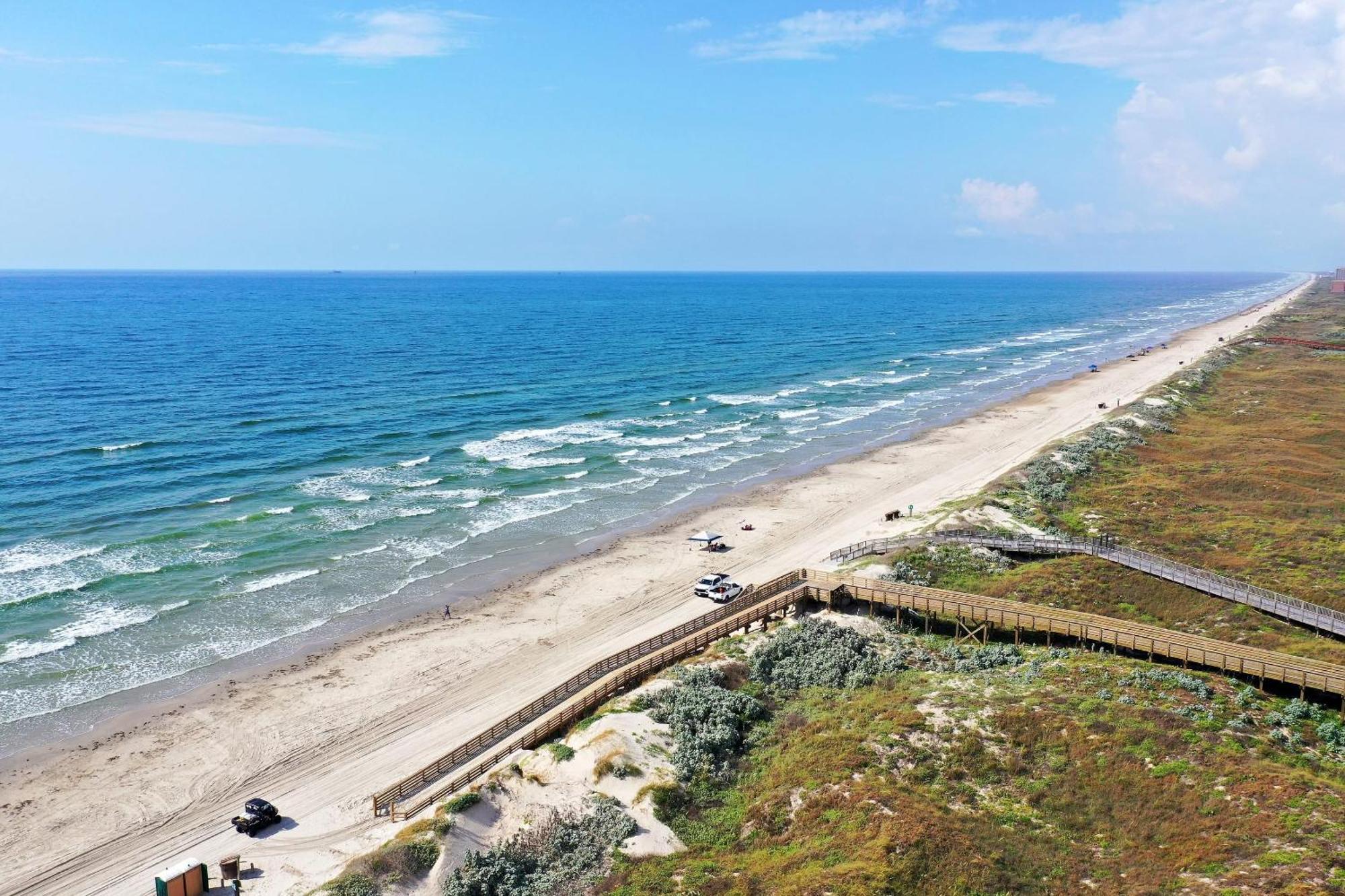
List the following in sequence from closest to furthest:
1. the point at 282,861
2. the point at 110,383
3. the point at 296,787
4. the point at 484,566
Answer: the point at 282,861 → the point at 296,787 → the point at 484,566 → the point at 110,383

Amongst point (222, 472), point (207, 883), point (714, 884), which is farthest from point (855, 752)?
point (222, 472)

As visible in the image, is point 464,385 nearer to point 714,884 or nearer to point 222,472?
point 222,472

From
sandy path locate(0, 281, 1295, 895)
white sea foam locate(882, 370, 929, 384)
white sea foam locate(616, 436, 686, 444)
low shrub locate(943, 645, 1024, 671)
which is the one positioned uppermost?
white sea foam locate(882, 370, 929, 384)

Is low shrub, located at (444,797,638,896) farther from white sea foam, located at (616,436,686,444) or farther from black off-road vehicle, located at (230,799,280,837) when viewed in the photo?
white sea foam, located at (616,436,686,444)

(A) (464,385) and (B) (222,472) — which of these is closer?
(B) (222,472)

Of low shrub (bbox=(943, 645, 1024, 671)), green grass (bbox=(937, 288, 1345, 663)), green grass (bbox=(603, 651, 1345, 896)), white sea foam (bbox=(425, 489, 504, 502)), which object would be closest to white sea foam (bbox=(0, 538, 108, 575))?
white sea foam (bbox=(425, 489, 504, 502))

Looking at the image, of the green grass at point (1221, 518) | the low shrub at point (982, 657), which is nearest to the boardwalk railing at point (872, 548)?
the green grass at point (1221, 518)
